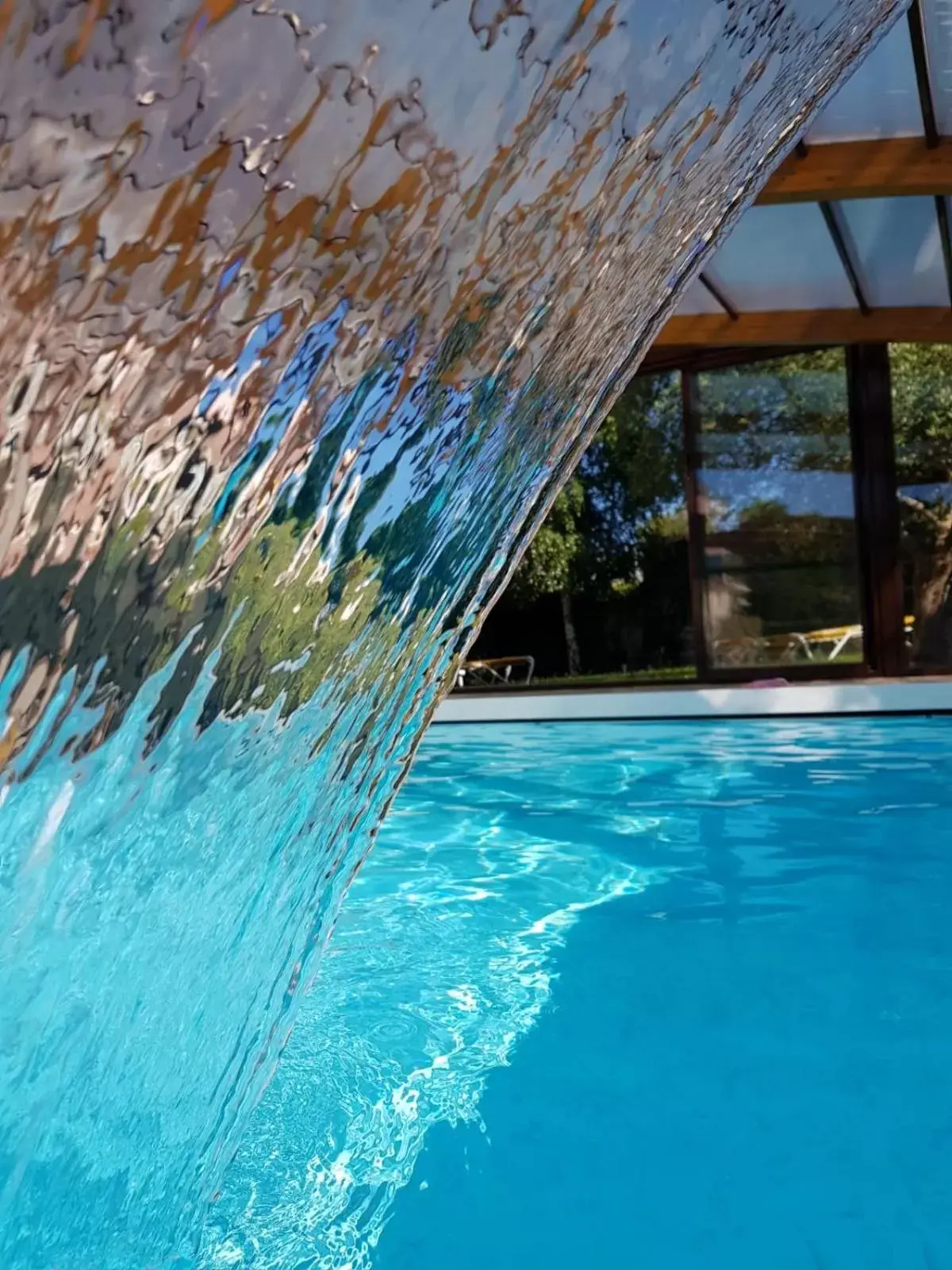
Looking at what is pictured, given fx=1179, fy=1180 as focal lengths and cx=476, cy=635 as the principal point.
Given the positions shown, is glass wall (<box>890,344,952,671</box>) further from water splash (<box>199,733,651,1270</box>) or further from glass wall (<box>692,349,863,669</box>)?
water splash (<box>199,733,651,1270</box>)

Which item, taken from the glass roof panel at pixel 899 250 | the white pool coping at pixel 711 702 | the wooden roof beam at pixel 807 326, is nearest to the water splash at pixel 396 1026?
the white pool coping at pixel 711 702

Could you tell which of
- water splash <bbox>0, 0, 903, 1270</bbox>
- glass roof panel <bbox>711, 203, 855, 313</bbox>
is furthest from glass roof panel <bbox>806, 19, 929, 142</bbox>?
A: water splash <bbox>0, 0, 903, 1270</bbox>

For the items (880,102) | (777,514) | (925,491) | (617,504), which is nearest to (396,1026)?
(880,102)

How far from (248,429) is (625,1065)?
217cm

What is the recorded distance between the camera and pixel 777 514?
11.5m

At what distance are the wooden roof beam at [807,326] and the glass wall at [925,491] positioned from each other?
3.75 ft

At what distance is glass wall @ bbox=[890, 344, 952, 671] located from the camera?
1108cm

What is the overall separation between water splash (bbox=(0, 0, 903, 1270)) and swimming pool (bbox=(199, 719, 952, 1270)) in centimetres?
51

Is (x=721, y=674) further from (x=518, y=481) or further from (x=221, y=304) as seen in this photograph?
(x=221, y=304)

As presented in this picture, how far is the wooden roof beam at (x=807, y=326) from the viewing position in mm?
9953

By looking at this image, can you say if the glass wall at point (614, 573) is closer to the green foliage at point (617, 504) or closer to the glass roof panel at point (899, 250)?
the green foliage at point (617, 504)

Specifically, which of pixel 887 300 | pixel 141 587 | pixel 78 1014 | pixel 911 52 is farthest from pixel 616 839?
pixel 887 300

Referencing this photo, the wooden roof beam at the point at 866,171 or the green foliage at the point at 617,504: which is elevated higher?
the wooden roof beam at the point at 866,171

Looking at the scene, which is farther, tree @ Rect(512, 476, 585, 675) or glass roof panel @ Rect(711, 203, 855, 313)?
tree @ Rect(512, 476, 585, 675)
